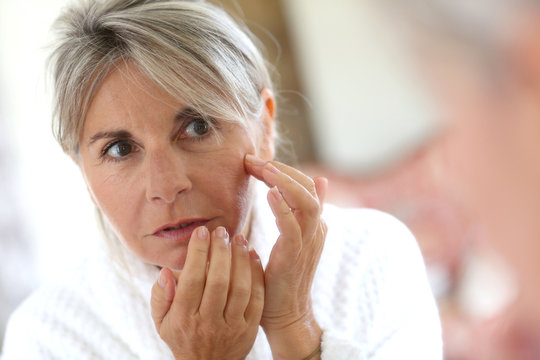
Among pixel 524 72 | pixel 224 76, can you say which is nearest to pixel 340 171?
pixel 224 76

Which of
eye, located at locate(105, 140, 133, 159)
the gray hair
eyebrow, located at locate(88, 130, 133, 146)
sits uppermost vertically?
the gray hair

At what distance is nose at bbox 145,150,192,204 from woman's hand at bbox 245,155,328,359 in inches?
4.5

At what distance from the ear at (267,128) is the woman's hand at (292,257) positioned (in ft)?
0.37

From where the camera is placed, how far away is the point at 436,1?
1.28 feet

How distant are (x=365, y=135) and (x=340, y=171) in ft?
0.73

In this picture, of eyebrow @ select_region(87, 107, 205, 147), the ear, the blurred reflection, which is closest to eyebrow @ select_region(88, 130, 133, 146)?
eyebrow @ select_region(87, 107, 205, 147)

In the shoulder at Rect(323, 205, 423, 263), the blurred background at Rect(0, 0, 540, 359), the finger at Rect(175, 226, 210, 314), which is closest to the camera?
the finger at Rect(175, 226, 210, 314)

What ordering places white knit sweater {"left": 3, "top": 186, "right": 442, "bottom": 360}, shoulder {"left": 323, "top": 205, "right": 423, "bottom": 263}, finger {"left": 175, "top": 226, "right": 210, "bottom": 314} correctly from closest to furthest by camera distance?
finger {"left": 175, "top": 226, "right": 210, "bottom": 314}, white knit sweater {"left": 3, "top": 186, "right": 442, "bottom": 360}, shoulder {"left": 323, "top": 205, "right": 423, "bottom": 263}

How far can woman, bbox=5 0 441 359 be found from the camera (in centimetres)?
83

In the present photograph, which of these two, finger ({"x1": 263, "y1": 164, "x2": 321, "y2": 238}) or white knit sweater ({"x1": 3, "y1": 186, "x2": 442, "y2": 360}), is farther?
white knit sweater ({"x1": 3, "y1": 186, "x2": 442, "y2": 360})

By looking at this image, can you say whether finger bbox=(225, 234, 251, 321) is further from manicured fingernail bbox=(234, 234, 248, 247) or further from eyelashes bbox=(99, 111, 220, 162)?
eyelashes bbox=(99, 111, 220, 162)

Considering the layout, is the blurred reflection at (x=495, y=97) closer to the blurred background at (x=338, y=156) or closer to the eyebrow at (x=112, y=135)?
the eyebrow at (x=112, y=135)

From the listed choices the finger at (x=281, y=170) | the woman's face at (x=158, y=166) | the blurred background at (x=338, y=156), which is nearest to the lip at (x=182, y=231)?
the woman's face at (x=158, y=166)

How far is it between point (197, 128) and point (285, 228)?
0.67 ft
